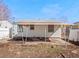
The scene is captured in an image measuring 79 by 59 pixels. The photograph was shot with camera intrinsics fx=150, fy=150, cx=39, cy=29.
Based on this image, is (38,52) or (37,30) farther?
(37,30)

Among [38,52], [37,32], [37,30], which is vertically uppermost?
[37,30]

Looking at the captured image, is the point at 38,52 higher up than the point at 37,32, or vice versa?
the point at 37,32

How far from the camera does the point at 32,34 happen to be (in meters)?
26.2

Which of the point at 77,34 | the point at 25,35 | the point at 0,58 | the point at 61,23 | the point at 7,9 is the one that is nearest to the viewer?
the point at 0,58

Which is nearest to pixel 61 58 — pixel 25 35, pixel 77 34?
pixel 77 34

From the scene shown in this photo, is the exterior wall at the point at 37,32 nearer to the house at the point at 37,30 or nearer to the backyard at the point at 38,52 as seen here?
the house at the point at 37,30

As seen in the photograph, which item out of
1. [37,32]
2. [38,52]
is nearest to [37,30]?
[37,32]

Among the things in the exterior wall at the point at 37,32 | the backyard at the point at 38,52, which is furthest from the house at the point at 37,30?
the backyard at the point at 38,52

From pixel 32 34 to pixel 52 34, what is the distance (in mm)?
3545

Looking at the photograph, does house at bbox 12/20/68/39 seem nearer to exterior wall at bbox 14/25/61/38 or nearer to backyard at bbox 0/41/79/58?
exterior wall at bbox 14/25/61/38

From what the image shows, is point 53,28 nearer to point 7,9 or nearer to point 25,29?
point 25,29

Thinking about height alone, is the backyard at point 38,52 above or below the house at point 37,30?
below

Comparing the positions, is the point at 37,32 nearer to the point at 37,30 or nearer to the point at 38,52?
the point at 37,30

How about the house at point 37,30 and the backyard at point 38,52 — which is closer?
the backyard at point 38,52
